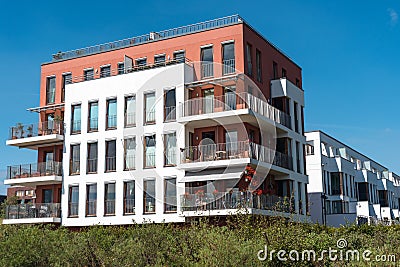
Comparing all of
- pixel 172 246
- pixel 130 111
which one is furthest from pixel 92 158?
pixel 172 246

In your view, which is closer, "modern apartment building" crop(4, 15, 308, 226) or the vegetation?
the vegetation

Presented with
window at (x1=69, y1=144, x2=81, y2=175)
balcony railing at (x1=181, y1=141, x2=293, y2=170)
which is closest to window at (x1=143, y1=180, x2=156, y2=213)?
balcony railing at (x1=181, y1=141, x2=293, y2=170)

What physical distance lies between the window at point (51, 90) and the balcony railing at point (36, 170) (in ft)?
18.7

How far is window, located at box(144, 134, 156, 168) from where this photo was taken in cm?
3391

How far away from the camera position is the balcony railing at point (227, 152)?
99.3ft

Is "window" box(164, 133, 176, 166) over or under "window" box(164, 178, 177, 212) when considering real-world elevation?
over

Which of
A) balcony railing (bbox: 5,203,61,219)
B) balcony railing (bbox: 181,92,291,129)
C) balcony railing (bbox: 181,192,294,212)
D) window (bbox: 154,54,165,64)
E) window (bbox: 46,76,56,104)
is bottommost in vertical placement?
balcony railing (bbox: 5,203,61,219)

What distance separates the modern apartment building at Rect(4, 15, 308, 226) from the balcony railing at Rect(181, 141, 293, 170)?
7 cm

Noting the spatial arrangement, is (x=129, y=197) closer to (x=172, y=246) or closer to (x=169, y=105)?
(x=169, y=105)

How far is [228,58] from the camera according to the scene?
110 feet

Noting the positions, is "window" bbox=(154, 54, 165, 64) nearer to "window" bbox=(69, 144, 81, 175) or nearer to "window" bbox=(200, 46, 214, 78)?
"window" bbox=(200, 46, 214, 78)

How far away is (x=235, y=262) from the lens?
1147 cm

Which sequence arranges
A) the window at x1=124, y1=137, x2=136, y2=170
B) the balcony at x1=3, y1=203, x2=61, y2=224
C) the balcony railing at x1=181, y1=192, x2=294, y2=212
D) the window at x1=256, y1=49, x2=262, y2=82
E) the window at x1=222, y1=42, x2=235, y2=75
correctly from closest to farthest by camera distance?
the balcony railing at x1=181, y1=192, x2=294, y2=212
the window at x1=222, y1=42, x2=235, y2=75
the window at x1=124, y1=137, x2=136, y2=170
the window at x1=256, y1=49, x2=262, y2=82
the balcony at x1=3, y1=203, x2=61, y2=224

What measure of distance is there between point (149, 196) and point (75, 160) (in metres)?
7.34
